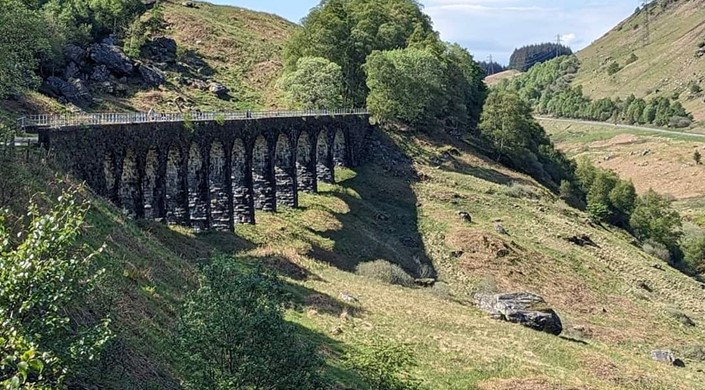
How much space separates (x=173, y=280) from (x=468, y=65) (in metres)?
90.3

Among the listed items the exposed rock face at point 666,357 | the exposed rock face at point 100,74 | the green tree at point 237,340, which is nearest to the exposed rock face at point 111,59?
the exposed rock face at point 100,74

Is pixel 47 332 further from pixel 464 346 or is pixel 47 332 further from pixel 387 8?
pixel 387 8

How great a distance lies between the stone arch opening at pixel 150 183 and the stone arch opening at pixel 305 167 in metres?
25.1

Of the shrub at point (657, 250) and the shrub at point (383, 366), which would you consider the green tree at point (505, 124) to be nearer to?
the shrub at point (657, 250)

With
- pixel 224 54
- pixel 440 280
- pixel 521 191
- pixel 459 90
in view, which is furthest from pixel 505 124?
pixel 224 54

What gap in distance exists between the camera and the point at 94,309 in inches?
797

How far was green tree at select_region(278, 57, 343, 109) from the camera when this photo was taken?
256 feet

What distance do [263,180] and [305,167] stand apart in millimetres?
10274

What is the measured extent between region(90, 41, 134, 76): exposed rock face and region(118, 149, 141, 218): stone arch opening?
50.8 meters

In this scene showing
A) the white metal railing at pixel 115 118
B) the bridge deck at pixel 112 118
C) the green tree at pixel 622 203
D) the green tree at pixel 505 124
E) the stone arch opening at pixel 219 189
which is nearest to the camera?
the bridge deck at pixel 112 118

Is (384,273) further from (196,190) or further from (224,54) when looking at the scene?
(224,54)

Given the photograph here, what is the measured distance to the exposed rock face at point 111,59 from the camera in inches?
3349

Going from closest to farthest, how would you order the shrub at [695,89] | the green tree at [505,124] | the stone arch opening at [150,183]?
the stone arch opening at [150,183] < the green tree at [505,124] < the shrub at [695,89]

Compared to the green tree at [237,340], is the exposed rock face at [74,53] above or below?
above
